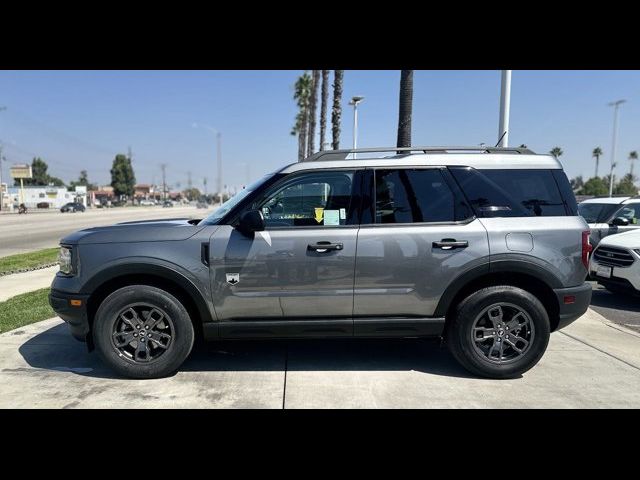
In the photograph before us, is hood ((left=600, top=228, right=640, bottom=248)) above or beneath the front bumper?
above

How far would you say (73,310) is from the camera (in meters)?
3.57

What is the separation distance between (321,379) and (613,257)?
5.55m

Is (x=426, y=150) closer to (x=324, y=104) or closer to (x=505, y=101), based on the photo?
(x=505, y=101)

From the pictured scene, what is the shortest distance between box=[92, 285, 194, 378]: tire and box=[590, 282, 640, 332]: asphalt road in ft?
19.0

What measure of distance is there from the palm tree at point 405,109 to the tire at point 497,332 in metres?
5.70

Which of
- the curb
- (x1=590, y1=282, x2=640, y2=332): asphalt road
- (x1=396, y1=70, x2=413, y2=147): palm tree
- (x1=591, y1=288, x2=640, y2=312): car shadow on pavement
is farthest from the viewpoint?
the curb

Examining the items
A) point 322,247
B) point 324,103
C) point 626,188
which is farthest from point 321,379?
point 626,188

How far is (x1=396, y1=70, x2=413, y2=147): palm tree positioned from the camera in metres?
8.42

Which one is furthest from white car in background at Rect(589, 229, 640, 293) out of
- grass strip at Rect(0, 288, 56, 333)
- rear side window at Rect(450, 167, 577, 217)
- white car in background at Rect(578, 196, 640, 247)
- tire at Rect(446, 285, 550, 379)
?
grass strip at Rect(0, 288, 56, 333)

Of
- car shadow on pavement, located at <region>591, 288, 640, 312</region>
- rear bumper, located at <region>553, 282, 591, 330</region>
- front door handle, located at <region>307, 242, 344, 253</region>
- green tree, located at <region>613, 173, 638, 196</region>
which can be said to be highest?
green tree, located at <region>613, 173, 638, 196</region>

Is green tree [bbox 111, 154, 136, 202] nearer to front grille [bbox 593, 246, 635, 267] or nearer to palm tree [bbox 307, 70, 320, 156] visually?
palm tree [bbox 307, 70, 320, 156]
